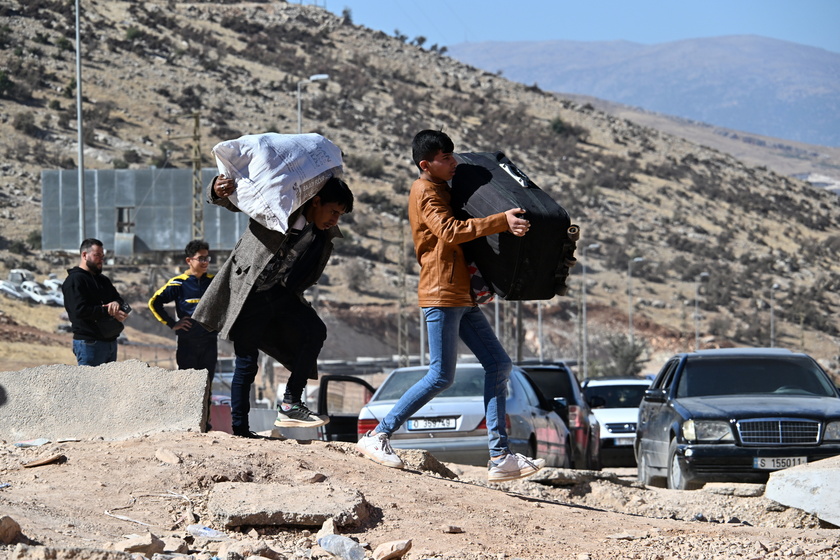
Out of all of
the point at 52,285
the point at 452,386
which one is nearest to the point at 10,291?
the point at 52,285

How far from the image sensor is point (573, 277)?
77000mm

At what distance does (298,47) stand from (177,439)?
101 meters

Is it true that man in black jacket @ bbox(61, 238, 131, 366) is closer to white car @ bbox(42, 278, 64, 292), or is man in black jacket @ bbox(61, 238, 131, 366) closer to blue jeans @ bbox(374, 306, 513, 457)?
blue jeans @ bbox(374, 306, 513, 457)

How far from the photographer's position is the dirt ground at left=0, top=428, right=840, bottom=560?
18.7ft

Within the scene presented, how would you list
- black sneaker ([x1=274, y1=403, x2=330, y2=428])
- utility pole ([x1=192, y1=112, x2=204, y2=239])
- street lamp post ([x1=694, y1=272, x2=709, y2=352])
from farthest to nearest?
street lamp post ([x1=694, y1=272, x2=709, y2=352]), utility pole ([x1=192, y1=112, x2=204, y2=239]), black sneaker ([x1=274, y1=403, x2=330, y2=428])

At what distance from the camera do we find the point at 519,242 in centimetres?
678

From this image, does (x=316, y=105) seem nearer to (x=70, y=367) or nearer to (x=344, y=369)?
(x=344, y=369)

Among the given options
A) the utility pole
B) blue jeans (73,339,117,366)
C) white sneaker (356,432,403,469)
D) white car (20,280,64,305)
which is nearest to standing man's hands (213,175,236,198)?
white sneaker (356,432,403,469)

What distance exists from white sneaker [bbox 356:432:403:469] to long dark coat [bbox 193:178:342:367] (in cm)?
89

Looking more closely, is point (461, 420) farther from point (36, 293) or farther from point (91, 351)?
point (36, 293)

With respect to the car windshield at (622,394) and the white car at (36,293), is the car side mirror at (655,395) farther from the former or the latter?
the white car at (36,293)

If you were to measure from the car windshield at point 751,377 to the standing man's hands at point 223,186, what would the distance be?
5970 mm

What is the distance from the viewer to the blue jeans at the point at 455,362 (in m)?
7.00

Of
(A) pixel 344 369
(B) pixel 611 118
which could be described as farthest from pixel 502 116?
(A) pixel 344 369
